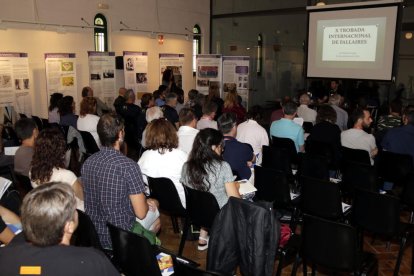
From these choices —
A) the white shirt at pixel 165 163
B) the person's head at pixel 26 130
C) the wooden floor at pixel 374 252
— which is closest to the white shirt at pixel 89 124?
the person's head at pixel 26 130

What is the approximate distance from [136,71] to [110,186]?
27.2 feet

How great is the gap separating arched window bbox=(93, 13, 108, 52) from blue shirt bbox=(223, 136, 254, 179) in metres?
7.43

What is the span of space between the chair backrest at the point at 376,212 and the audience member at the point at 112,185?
1853 millimetres

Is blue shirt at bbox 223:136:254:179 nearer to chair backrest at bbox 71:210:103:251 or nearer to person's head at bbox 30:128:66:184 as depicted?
person's head at bbox 30:128:66:184

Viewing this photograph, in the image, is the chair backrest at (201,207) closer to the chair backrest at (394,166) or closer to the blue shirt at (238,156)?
the blue shirt at (238,156)

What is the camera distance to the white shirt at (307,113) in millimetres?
7727

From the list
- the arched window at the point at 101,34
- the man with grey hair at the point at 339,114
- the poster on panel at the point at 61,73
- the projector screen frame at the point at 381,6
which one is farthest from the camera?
the arched window at the point at 101,34

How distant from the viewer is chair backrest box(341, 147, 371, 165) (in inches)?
199

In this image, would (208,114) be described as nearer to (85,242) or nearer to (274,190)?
(274,190)

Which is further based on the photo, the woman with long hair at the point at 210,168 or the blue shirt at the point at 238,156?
the blue shirt at the point at 238,156

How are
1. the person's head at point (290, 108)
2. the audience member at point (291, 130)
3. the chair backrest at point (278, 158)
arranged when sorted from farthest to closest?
the audience member at point (291, 130) → the person's head at point (290, 108) → the chair backrest at point (278, 158)

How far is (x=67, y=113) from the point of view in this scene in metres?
7.12

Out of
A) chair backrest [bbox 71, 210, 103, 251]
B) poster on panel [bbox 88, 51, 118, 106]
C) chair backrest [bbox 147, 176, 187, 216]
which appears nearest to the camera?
chair backrest [bbox 71, 210, 103, 251]

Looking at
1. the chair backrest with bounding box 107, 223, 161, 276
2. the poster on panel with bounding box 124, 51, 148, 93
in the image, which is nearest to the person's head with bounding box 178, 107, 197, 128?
the chair backrest with bounding box 107, 223, 161, 276
